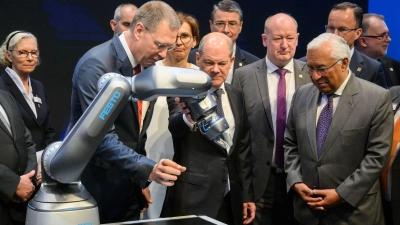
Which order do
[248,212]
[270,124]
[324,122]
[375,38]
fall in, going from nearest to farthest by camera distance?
[324,122] < [248,212] < [270,124] < [375,38]

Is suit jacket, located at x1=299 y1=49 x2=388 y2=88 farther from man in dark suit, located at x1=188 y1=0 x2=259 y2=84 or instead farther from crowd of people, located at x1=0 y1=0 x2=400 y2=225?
man in dark suit, located at x1=188 y1=0 x2=259 y2=84

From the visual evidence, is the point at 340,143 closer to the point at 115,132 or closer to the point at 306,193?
the point at 306,193

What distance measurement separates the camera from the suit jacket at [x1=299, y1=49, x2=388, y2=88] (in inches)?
162

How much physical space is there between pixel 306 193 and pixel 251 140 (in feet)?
1.97

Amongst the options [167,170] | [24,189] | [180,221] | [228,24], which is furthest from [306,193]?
[228,24]

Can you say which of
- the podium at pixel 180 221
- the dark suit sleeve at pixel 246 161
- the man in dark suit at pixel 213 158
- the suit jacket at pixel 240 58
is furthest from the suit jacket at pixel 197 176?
the suit jacket at pixel 240 58

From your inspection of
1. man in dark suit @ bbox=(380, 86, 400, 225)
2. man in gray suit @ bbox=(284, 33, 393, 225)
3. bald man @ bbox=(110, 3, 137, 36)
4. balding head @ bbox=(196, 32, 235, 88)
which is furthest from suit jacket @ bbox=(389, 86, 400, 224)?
bald man @ bbox=(110, 3, 137, 36)

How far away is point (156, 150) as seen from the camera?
356cm

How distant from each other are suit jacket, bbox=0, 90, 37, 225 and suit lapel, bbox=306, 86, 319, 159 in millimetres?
1508

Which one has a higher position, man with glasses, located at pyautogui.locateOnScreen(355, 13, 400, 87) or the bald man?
the bald man

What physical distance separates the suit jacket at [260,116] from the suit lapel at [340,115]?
54cm

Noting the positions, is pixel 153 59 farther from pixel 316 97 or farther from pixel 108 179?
pixel 316 97

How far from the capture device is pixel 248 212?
11.4ft

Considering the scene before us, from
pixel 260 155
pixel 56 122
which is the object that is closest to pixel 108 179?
pixel 260 155
